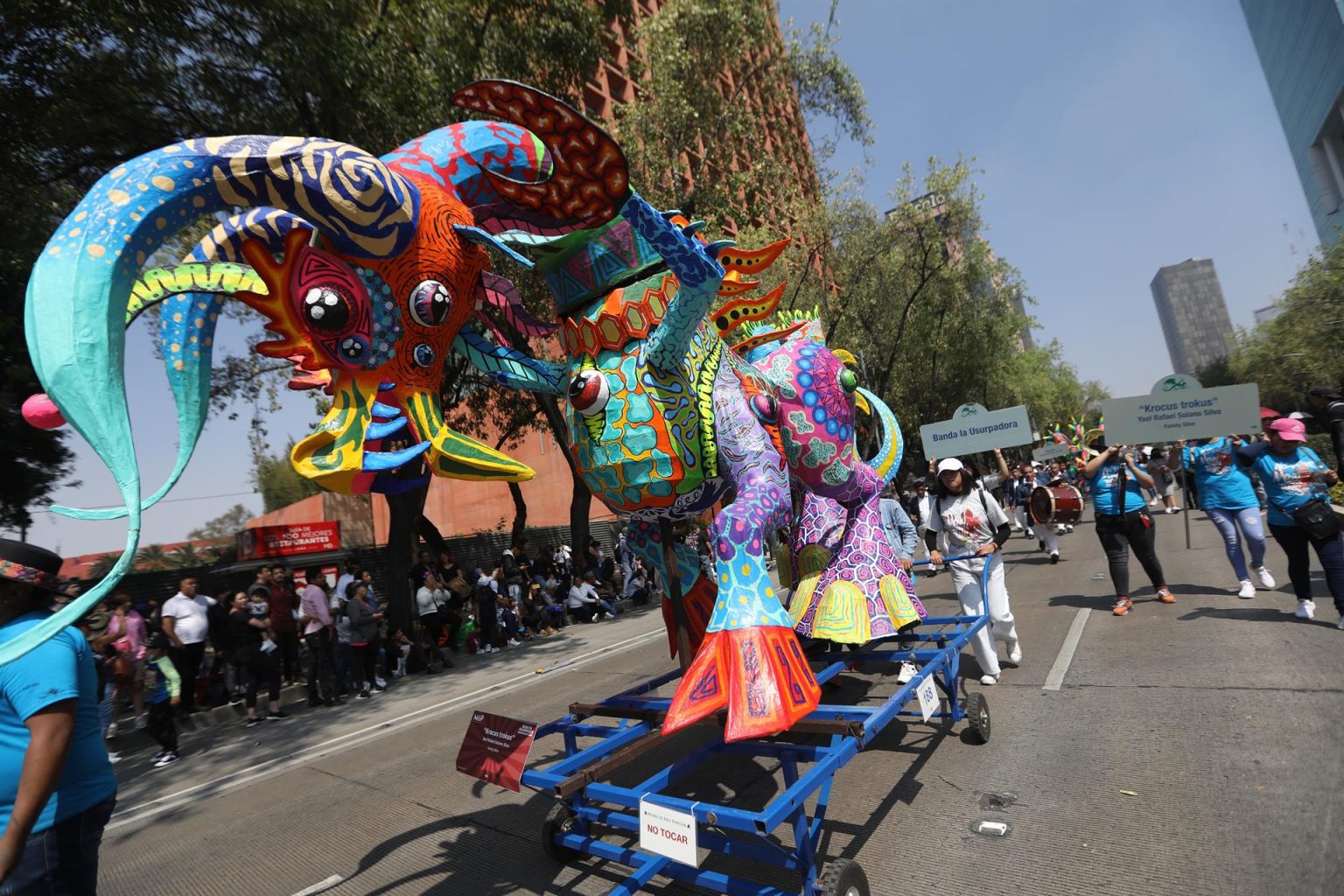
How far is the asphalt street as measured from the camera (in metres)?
2.89

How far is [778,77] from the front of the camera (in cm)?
1413

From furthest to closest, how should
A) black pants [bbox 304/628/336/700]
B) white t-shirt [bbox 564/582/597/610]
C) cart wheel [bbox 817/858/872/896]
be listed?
white t-shirt [bbox 564/582/597/610] → black pants [bbox 304/628/336/700] → cart wheel [bbox 817/858/872/896]

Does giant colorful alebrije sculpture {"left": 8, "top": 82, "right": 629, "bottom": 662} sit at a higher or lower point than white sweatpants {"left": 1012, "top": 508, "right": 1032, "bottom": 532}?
higher

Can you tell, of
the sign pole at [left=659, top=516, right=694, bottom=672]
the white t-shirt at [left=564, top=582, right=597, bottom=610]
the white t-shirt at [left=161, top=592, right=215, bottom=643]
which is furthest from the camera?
the white t-shirt at [left=564, top=582, right=597, bottom=610]

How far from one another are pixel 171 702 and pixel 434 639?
154 inches

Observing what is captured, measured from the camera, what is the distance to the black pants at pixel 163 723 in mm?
7008

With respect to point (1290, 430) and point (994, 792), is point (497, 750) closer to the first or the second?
point (994, 792)

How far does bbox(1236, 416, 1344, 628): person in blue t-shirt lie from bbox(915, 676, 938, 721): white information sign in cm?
395

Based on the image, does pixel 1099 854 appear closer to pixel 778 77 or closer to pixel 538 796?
pixel 538 796

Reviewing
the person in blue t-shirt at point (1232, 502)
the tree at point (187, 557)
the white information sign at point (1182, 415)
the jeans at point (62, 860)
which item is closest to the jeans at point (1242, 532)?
the person in blue t-shirt at point (1232, 502)

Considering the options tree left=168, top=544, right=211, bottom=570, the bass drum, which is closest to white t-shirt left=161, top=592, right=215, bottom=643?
tree left=168, top=544, right=211, bottom=570

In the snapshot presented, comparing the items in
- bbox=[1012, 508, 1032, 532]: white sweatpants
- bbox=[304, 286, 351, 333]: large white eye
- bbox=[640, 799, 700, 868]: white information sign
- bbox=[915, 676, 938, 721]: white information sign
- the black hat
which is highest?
bbox=[304, 286, 351, 333]: large white eye

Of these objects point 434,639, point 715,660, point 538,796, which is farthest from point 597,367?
point 434,639

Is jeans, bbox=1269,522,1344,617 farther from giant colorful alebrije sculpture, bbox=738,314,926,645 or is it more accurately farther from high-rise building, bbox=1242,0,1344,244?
high-rise building, bbox=1242,0,1344,244
